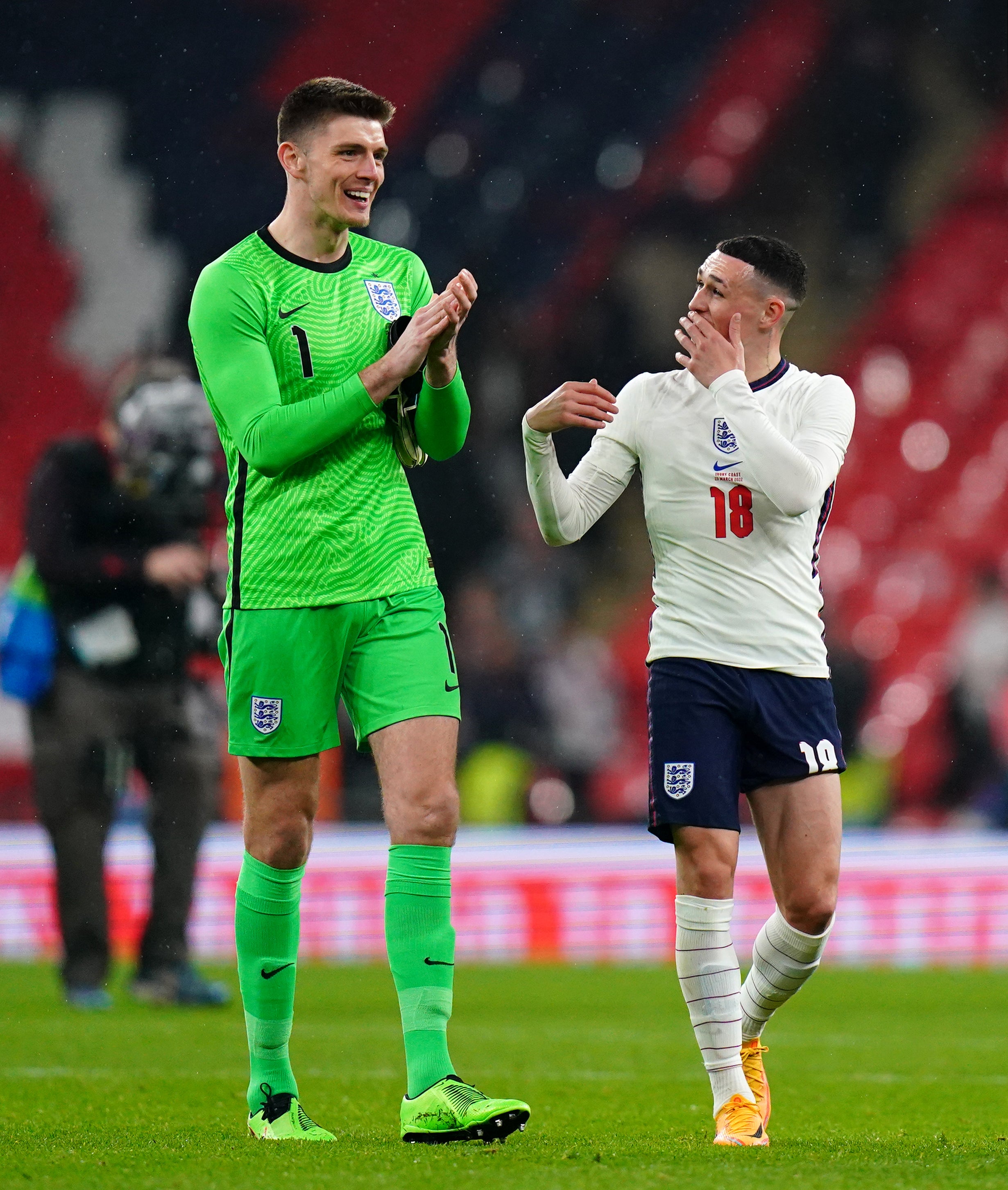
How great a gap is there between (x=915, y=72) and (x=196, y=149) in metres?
5.82

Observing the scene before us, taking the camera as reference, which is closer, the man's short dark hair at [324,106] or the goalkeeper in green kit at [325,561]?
the goalkeeper in green kit at [325,561]

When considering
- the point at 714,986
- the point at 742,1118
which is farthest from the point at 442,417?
the point at 742,1118

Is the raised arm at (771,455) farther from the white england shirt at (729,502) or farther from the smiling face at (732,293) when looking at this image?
the smiling face at (732,293)

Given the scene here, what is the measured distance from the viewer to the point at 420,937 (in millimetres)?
3500

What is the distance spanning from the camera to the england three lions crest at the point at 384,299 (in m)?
3.74

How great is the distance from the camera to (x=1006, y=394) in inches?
602

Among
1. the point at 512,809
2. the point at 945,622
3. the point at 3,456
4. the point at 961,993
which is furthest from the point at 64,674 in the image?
the point at 945,622

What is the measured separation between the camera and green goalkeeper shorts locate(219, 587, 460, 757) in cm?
357

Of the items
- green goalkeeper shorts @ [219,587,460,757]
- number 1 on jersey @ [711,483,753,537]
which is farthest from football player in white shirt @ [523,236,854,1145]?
green goalkeeper shorts @ [219,587,460,757]

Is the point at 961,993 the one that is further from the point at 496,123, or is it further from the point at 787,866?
the point at 496,123

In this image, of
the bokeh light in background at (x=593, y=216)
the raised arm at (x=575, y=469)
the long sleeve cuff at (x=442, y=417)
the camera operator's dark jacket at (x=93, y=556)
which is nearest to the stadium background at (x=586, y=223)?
the bokeh light in background at (x=593, y=216)

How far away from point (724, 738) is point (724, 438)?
615 mm

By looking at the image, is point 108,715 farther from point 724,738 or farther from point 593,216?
point 593,216

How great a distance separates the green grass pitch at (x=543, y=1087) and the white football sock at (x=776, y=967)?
→ 25cm
